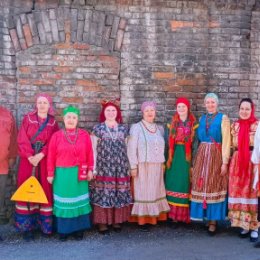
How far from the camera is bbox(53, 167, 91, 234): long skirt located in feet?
15.7

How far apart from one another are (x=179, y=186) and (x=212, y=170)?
0.48m

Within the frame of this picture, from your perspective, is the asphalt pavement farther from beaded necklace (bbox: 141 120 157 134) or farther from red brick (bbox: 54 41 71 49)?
red brick (bbox: 54 41 71 49)

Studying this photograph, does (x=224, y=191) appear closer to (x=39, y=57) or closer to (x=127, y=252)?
(x=127, y=252)

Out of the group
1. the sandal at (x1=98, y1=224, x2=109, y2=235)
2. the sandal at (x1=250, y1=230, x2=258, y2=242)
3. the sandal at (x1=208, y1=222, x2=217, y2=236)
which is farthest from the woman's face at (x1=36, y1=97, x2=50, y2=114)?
the sandal at (x1=250, y1=230, x2=258, y2=242)

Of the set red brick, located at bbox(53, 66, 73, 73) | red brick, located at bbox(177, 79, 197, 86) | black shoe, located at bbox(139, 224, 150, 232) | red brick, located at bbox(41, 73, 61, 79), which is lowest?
black shoe, located at bbox(139, 224, 150, 232)

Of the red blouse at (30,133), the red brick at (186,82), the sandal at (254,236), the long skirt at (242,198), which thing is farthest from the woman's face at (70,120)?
the sandal at (254,236)

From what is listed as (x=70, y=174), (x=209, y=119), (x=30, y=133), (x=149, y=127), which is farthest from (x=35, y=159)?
(x=209, y=119)

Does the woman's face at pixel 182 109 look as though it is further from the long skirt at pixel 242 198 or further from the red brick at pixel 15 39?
the red brick at pixel 15 39

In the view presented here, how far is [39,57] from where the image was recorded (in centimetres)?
529

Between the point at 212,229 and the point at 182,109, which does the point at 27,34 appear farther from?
the point at 212,229

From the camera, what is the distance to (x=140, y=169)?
5.17 metres

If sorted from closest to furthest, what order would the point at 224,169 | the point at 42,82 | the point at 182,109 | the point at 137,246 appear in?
the point at 137,246
the point at 224,169
the point at 182,109
the point at 42,82

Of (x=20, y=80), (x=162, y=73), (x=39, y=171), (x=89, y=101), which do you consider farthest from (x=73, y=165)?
(x=162, y=73)

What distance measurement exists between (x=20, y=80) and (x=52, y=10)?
97 cm
